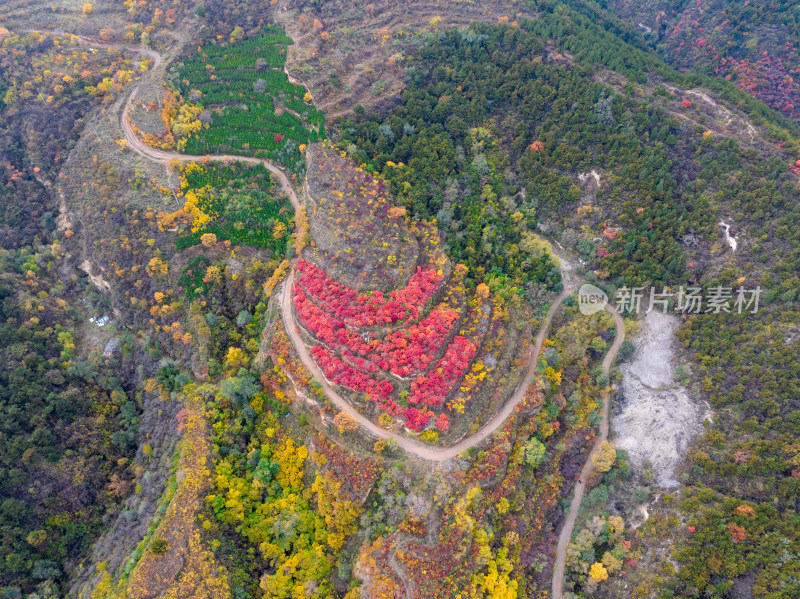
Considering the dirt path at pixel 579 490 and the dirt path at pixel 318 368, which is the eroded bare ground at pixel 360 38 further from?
the dirt path at pixel 579 490

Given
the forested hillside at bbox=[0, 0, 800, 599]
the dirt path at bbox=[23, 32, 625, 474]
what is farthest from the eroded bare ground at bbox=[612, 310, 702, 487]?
the dirt path at bbox=[23, 32, 625, 474]

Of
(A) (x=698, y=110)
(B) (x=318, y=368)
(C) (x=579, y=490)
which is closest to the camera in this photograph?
(B) (x=318, y=368)

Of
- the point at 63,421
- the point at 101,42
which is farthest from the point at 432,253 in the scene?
the point at 101,42

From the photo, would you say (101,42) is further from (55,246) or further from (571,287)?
(571,287)

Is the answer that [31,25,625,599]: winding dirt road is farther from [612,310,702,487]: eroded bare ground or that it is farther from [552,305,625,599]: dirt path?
[612,310,702,487]: eroded bare ground

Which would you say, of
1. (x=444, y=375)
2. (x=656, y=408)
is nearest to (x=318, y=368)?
(x=444, y=375)

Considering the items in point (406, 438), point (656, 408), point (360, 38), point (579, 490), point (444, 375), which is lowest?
point (579, 490)

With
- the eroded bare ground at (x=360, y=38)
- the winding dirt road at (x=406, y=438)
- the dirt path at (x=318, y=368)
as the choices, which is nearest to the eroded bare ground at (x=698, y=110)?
the eroded bare ground at (x=360, y=38)

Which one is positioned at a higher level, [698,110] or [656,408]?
[698,110]

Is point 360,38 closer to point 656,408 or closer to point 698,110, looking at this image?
point 698,110
